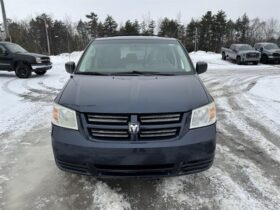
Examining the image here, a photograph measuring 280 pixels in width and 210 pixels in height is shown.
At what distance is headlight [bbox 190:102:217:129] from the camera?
2.89 meters

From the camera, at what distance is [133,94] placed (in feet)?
9.94

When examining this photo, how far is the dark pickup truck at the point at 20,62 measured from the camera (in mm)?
13164

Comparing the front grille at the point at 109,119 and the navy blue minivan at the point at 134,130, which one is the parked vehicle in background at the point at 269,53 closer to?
the navy blue minivan at the point at 134,130

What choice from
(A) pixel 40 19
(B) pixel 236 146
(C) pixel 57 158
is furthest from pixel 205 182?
(A) pixel 40 19

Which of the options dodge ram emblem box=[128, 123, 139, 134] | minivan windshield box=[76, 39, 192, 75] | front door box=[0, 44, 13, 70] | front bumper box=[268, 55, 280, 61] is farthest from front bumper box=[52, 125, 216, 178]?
front bumper box=[268, 55, 280, 61]

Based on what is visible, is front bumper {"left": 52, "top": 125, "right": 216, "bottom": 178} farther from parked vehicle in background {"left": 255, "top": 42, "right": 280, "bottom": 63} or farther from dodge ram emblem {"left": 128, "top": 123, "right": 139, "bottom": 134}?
parked vehicle in background {"left": 255, "top": 42, "right": 280, "bottom": 63}

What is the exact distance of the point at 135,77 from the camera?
364 cm

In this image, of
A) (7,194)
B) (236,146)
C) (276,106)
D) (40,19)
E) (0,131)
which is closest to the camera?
(7,194)

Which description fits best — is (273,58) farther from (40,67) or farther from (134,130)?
(134,130)

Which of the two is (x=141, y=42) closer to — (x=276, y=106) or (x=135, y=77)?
(x=135, y=77)

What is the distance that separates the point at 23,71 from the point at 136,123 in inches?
468

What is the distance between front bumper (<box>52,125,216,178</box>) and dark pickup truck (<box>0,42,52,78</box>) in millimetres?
11231

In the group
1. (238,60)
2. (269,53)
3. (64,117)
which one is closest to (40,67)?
(64,117)

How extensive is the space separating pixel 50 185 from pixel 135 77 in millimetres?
1657
